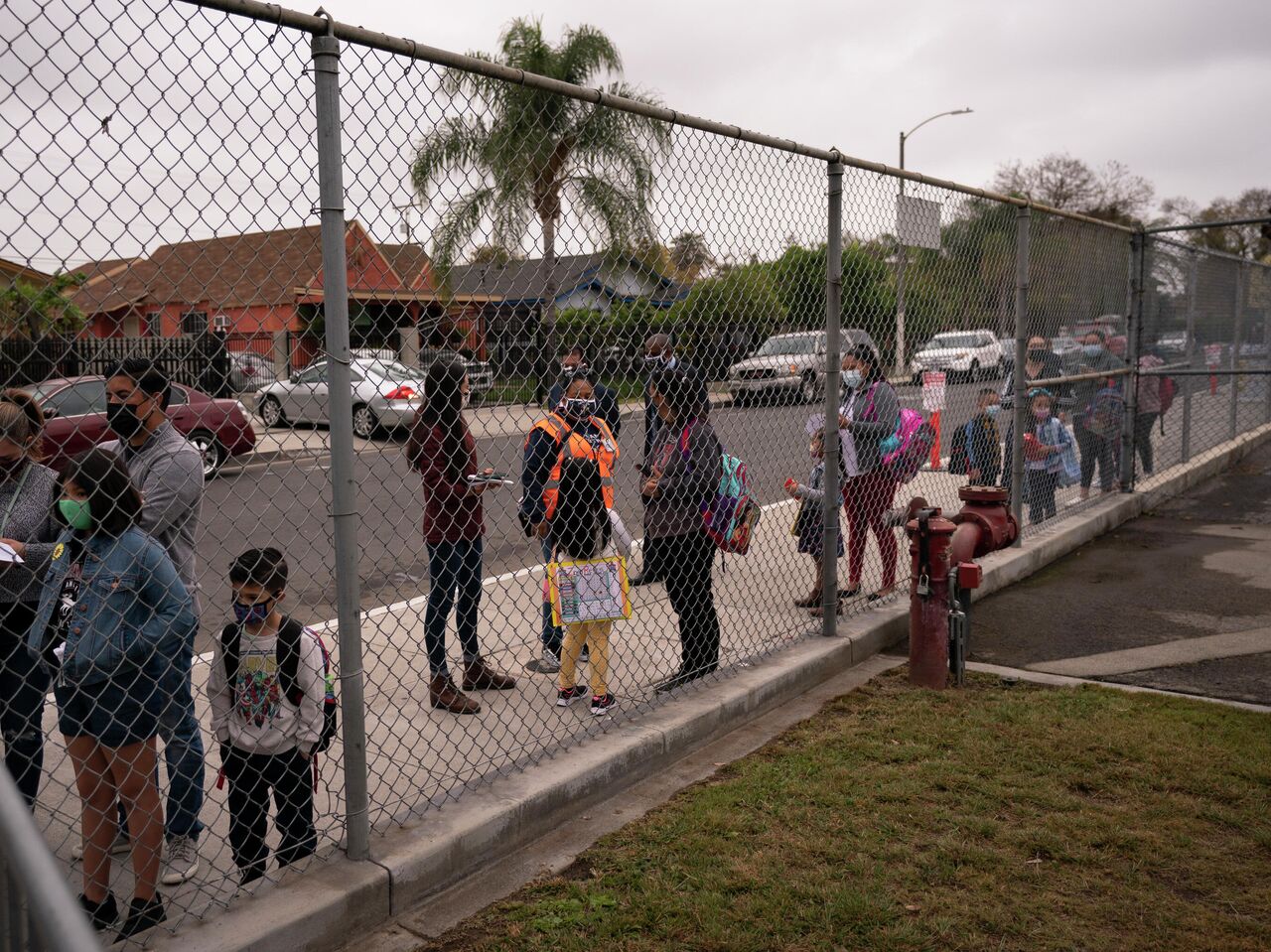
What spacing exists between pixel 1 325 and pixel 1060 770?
13.3 ft

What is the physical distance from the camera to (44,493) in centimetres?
381

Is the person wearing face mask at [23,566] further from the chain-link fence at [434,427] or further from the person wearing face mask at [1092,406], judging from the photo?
the person wearing face mask at [1092,406]

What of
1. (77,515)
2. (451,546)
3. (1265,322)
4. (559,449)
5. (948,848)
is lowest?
(948,848)

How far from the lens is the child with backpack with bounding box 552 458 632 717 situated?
5016mm

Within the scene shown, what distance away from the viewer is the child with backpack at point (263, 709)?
3.46 metres

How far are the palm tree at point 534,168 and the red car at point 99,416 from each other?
82 centimetres

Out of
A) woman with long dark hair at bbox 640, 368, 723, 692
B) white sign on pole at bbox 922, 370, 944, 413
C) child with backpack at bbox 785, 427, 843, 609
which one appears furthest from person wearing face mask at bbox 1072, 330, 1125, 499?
woman with long dark hair at bbox 640, 368, 723, 692

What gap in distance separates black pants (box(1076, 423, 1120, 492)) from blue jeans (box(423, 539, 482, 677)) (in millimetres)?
6150

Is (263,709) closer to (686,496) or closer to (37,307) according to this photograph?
(37,307)

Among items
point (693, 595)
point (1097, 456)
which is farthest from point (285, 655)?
point (1097, 456)

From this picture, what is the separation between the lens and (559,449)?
5113 millimetres

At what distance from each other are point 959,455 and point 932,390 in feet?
3.55

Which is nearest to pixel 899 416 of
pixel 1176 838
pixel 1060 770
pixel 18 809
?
pixel 1060 770

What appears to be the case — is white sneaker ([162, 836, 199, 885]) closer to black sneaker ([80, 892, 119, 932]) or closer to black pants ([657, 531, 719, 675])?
black sneaker ([80, 892, 119, 932])
